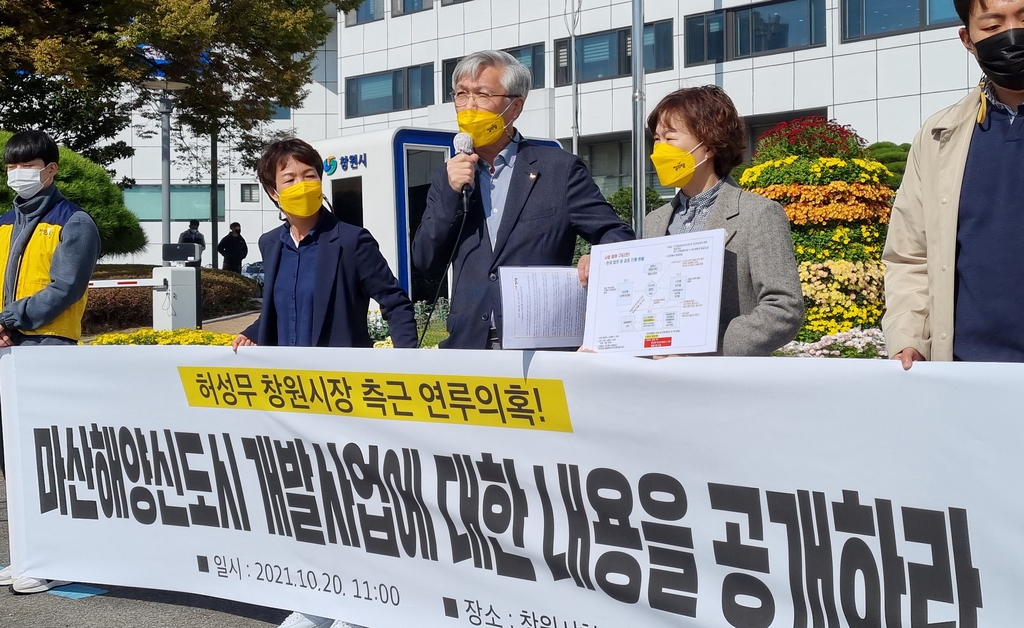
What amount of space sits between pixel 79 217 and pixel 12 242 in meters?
0.35

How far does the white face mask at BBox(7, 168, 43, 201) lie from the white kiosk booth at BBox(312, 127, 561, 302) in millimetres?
8075

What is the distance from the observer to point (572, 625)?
3.09m

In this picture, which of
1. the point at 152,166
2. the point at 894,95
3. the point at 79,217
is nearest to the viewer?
the point at 79,217

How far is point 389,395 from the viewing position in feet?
11.4

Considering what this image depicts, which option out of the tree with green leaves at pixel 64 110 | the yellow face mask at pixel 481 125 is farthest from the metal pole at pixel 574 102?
the yellow face mask at pixel 481 125

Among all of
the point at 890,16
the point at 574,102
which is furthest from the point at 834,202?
the point at 574,102

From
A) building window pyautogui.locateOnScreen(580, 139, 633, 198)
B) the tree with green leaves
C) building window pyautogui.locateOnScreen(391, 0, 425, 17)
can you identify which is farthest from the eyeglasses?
building window pyautogui.locateOnScreen(391, 0, 425, 17)

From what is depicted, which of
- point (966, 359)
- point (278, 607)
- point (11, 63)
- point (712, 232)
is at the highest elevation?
point (11, 63)

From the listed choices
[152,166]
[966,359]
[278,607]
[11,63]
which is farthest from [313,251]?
[152,166]

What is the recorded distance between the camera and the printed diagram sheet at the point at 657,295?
2785mm

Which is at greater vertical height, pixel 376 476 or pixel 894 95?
pixel 894 95

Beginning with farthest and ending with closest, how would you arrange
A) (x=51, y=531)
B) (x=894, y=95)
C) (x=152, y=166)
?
(x=152, y=166), (x=894, y=95), (x=51, y=531)

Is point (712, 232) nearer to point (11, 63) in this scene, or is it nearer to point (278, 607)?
point (278, 607)

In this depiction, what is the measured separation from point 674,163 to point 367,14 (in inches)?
1512
